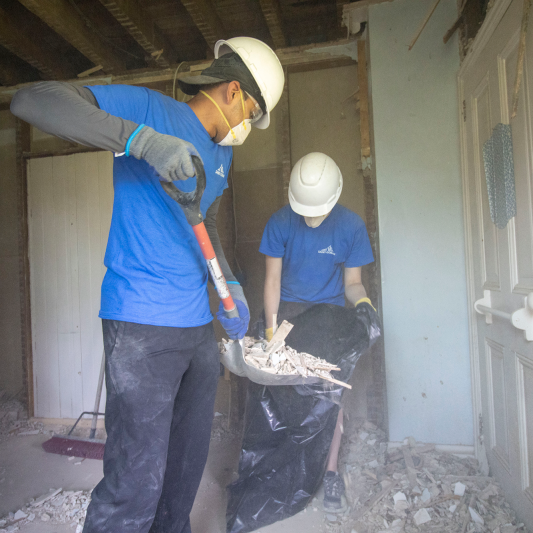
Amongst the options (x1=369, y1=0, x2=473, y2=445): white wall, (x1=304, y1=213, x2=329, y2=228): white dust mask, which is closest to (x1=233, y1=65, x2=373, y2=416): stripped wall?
(x1=369, y1=0, x2=473, y2=445): white wall

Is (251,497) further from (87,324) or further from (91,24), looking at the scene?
(91,24)

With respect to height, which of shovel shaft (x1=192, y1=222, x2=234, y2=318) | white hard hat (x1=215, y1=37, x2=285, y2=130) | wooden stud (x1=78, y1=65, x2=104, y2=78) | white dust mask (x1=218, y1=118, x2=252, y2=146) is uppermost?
wooden stud (x1=78, y1=65, x2=104, y2=78)

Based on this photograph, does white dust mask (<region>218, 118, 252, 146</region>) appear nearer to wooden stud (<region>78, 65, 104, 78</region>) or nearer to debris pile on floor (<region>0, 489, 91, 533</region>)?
debris pile on floor (<region>0, 489, 91, 533</region>)

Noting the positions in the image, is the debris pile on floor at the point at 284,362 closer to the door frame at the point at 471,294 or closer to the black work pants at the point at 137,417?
the black work pants at the point at 137,417

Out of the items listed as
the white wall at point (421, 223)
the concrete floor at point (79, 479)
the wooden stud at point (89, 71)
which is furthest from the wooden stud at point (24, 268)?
the white wall at point (421, 223)

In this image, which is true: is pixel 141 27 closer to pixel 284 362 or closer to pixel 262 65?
pixel 262 65

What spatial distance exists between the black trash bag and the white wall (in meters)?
0.55

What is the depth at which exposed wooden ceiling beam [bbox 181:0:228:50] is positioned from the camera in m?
2.31

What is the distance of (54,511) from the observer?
2.00 m

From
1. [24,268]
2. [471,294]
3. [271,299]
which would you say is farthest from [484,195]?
[24,268]

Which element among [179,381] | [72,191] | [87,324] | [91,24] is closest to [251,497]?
[179,381]

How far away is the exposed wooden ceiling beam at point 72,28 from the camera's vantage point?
7.27ft

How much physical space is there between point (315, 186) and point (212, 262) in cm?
96

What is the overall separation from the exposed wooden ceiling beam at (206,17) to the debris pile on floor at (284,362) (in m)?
1.90
